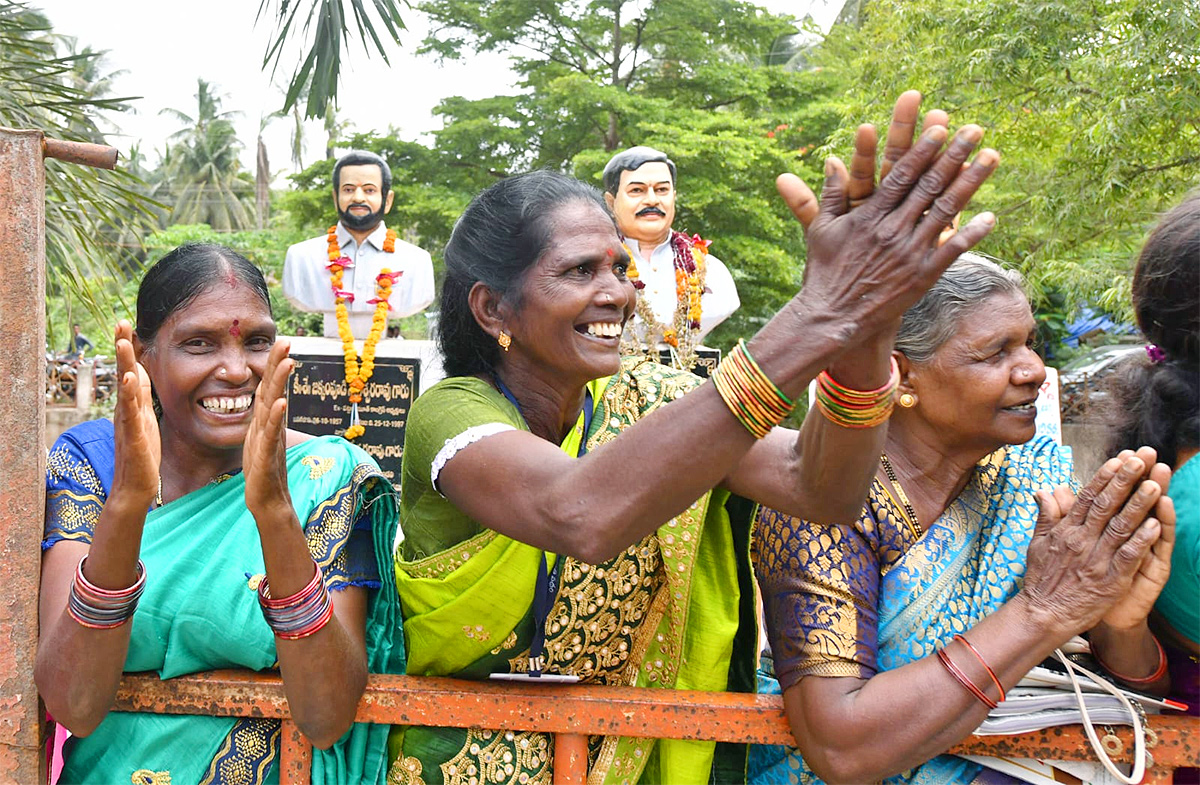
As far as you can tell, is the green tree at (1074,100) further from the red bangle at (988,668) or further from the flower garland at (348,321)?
the red bangle at (988,668)

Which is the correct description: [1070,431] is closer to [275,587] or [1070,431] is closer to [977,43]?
[977,43]

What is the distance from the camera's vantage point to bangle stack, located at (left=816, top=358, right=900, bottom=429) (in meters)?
1.63

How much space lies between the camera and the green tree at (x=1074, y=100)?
7.35 meters

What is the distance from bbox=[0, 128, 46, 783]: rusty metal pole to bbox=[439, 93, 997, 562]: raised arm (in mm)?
998

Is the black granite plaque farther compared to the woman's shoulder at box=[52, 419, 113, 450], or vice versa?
the black granite plaque

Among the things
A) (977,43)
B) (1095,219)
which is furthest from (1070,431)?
(977,43)

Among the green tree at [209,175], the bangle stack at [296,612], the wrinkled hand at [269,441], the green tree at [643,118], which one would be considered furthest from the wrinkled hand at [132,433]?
the green tree at [209,175]

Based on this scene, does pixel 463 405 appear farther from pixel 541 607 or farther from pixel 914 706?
pixel 914 706

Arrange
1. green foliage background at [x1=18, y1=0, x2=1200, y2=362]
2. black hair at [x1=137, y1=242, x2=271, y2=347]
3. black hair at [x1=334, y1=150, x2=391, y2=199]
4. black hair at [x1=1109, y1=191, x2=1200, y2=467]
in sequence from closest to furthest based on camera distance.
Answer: black hair at [x1=1109, y1=191, x2=1200, y2=467], black hair at [x1=137, y1=242, x2=271, y2=347], black hair at [x1=334, y1=150, x2=391, y2=199], green foliage background at [x1=18, y1=0, x2=1200, y2=362]

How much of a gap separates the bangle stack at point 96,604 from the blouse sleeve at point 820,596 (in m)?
1.19

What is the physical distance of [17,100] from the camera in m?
3.93

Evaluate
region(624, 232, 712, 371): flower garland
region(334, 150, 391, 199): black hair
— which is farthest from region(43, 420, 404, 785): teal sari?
region(334, 150, 391, 199): black hair

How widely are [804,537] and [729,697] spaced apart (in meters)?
0.34

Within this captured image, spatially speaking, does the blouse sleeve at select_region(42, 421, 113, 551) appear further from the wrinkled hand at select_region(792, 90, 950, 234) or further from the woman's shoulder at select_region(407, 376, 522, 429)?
the wrinkled hand at select_region(792, 90, 950, 234)
